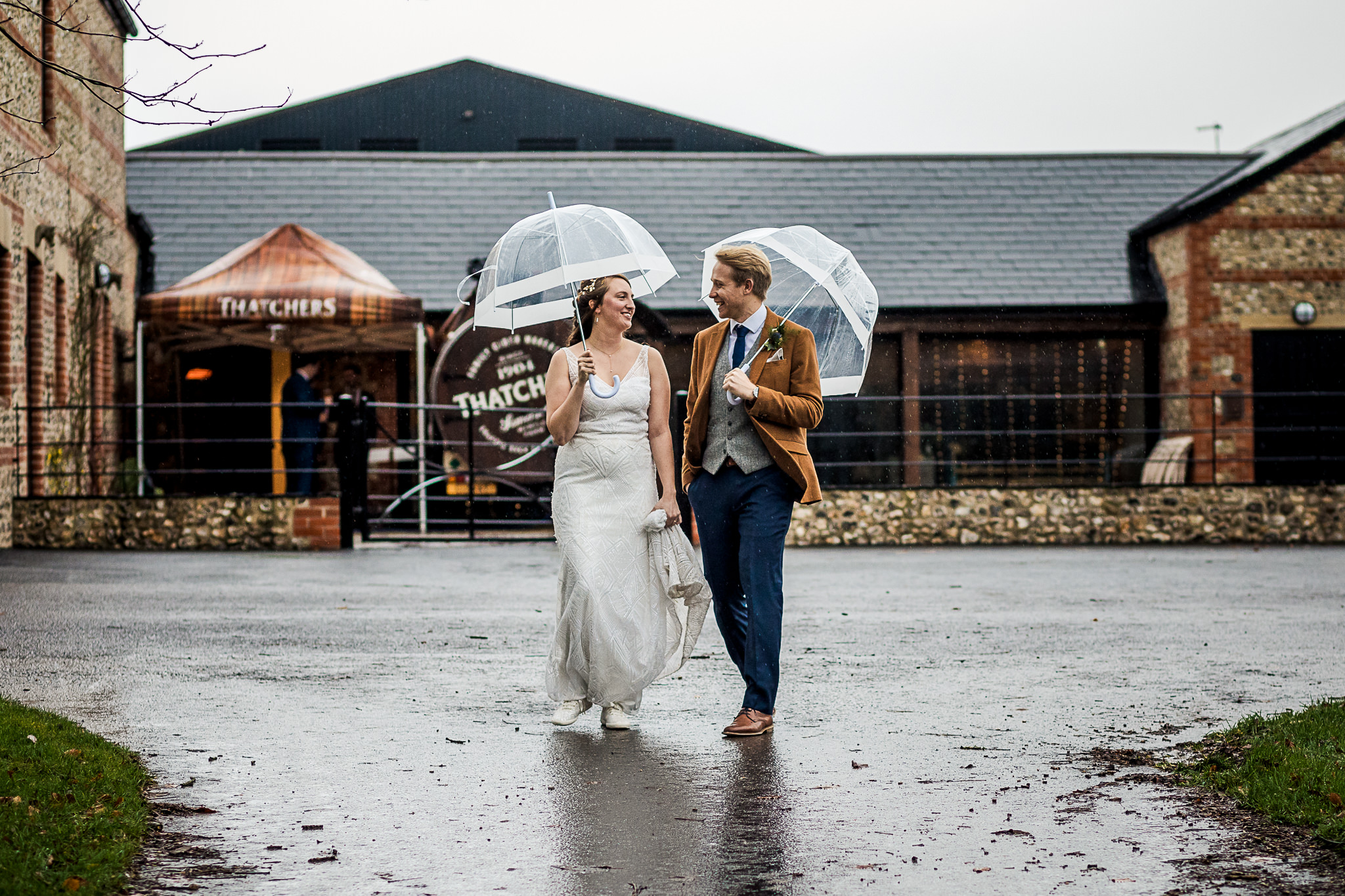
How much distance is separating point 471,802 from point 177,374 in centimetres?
1582

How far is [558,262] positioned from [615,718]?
179 centimetres

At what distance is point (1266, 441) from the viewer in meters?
19.9

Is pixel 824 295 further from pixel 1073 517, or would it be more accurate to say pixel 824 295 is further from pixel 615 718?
pixel 1073 517

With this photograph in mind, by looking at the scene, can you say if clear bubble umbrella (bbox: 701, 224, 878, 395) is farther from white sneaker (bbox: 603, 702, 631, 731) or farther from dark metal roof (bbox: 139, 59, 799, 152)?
dark metal roof (bbox: 139, 59, 799, 152)

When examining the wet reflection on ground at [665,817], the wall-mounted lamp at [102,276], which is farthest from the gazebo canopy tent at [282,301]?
the wet reflection on ground at [665,817]

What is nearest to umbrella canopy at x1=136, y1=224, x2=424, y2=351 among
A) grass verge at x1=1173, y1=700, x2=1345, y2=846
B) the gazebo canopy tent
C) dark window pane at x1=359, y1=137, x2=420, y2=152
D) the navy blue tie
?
the gazebo canopy tent

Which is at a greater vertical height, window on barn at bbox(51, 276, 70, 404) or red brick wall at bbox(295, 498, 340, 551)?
window on barn at bbox(51, 276, 70, 404)

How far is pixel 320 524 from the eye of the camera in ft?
47.0

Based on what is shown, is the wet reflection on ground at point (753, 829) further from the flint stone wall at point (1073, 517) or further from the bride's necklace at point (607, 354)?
the flint stone wall at point (1073, 517)

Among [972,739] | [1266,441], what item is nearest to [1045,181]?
[1266,441]

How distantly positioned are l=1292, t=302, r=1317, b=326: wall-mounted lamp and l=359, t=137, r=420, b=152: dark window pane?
1873cm

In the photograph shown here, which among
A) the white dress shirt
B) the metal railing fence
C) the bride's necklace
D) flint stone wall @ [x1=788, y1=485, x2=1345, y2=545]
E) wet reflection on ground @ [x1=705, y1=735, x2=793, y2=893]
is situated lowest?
wet reflection on ground @ [x1=705, y1=735, x2=793, y2=893]

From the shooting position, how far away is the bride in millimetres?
5801

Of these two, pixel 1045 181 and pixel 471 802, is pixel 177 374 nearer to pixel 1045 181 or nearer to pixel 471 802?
pixel 1045 181
